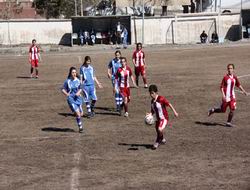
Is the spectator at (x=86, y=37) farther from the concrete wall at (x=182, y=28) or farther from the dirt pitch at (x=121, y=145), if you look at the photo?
the dirt pitch at (x=121, y=145)

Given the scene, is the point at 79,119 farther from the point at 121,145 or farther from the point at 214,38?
the point at 214,38

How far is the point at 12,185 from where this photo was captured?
12.4m

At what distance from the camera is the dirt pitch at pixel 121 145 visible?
12.5 metres

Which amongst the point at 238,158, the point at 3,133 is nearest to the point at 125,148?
the point at 238,158

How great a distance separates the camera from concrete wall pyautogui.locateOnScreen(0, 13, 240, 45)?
62.5 metres

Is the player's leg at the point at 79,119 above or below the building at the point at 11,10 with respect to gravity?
below

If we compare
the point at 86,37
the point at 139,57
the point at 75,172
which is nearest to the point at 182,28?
the point at 86,37

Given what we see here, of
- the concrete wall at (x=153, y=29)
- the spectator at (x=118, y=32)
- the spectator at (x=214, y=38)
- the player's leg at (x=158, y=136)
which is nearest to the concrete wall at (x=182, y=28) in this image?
the concrete wall at (x=153, y=29)

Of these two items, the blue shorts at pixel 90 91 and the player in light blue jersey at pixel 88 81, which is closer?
the player in light blue jersey at pixel 88 81

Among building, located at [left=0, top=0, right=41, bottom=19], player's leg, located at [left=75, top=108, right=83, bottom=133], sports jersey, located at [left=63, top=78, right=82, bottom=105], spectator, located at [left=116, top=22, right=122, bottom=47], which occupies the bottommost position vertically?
player's leg, located at [left=75, top=108, right=83, bottom=133]

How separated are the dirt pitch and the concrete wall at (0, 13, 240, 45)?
34.2m

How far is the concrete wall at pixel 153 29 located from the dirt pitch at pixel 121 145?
1346 inches

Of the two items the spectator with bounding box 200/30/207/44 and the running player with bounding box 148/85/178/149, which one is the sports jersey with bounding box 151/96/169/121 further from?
the spectator with bounding box 200/30/207/44

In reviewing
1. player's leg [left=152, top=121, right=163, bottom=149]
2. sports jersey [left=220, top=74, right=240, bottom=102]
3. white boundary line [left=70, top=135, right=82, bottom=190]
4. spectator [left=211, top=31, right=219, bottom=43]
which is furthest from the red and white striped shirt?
spectator [left=211, top=31, right=219, bottom=43]
